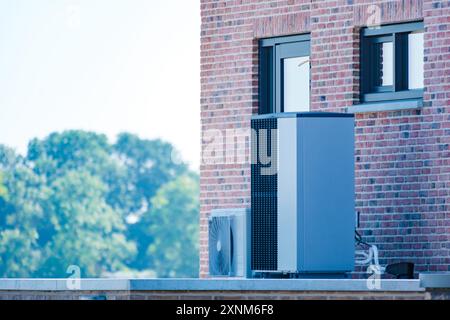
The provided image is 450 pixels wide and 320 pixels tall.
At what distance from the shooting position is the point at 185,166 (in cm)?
8994

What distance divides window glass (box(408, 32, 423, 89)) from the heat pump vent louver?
8.45ft

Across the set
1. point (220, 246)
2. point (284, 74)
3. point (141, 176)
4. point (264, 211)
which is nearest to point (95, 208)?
point (141, 176)

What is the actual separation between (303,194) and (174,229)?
7007 cm

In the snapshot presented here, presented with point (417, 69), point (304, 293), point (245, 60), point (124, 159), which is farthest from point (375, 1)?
point (124, 159)

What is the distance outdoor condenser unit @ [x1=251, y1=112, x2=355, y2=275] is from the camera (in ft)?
48.4

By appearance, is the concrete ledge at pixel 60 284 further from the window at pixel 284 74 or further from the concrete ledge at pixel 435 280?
the window at pixel 284 74

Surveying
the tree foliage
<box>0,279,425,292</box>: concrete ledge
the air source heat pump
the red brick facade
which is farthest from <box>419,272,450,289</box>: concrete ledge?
the tree foliage

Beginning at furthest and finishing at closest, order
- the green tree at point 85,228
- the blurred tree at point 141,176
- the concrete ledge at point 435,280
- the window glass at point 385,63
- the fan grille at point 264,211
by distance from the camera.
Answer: the blurred tree at point 141,176 < the green tree at point 85,228 < the window glass at point 385,63 < the fan grille at point 264,211 < the concrete ledge at point 435,280

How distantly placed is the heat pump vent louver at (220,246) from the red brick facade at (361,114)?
127 centimetres

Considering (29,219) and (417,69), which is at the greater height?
(417,69)

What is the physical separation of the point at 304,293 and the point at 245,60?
515 centimetres

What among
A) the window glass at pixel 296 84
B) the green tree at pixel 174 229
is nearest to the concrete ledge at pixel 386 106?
the window glass at pixel 296 84

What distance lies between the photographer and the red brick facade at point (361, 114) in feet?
51.1
